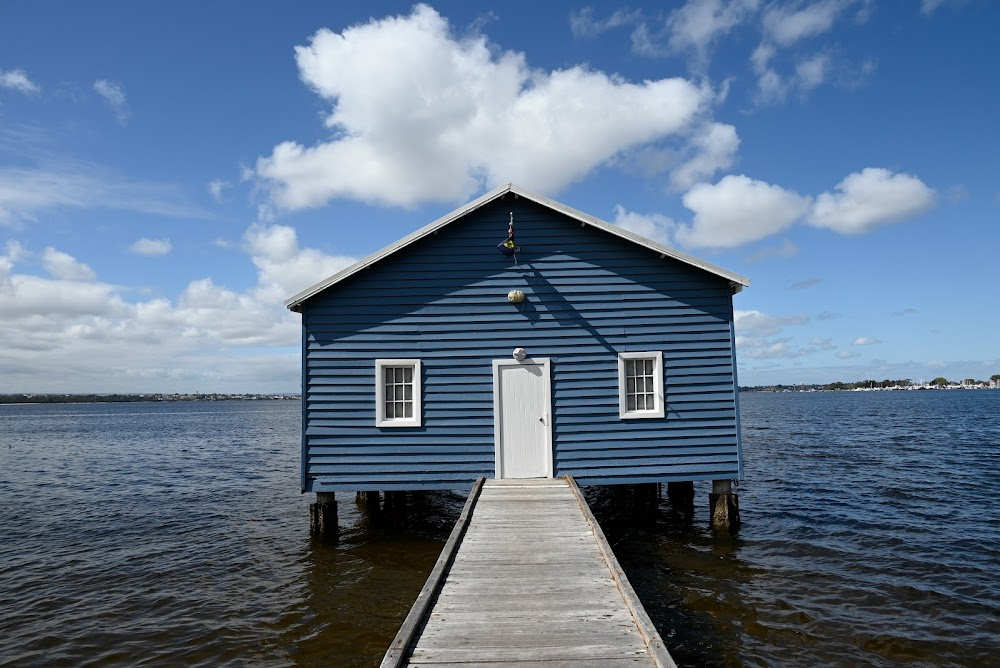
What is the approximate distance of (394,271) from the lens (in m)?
12.3

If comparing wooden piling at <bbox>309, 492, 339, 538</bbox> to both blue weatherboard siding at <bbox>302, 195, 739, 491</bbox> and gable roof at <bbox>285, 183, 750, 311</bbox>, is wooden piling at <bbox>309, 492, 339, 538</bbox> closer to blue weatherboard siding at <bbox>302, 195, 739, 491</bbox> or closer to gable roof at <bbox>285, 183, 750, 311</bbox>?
blue weatherboard siding at <bbox>302, 195, 739, 491</bbox>

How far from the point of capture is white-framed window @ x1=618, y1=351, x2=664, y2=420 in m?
12.1

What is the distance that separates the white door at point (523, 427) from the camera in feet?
39.5

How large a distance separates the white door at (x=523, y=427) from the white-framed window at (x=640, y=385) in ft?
4.78

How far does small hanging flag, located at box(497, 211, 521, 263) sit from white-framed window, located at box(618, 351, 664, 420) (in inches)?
113

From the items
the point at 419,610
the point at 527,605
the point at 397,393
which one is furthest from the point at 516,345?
the point at 419,610

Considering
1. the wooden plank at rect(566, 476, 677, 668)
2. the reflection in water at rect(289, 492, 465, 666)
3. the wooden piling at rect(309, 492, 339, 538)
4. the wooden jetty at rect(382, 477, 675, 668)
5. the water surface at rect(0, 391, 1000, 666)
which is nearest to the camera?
the wooden plank at rect(566, 476, 677, 668)

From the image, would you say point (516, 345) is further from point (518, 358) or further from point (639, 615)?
point (639, 615)

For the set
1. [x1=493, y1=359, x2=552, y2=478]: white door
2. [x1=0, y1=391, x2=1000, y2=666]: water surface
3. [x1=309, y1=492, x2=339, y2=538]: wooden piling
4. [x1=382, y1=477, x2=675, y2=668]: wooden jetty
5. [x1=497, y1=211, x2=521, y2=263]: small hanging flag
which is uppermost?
[x1=497, y1=211, x2=521, y2=263]: small hanging flag

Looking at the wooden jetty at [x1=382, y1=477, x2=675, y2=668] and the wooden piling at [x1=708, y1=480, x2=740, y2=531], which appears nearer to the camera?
the wooden jetty at [x1=382, y1=477, x2=675, y2=668]

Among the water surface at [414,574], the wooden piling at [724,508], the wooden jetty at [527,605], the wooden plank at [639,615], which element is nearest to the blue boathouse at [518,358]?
the wooden piling at [724,508]

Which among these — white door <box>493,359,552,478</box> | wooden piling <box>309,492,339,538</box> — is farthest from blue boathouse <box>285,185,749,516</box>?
wooden piling <box>309,492,339,538</box>

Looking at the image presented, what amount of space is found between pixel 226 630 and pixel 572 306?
25.8 ft

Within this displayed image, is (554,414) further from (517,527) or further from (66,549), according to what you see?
(66,549)
